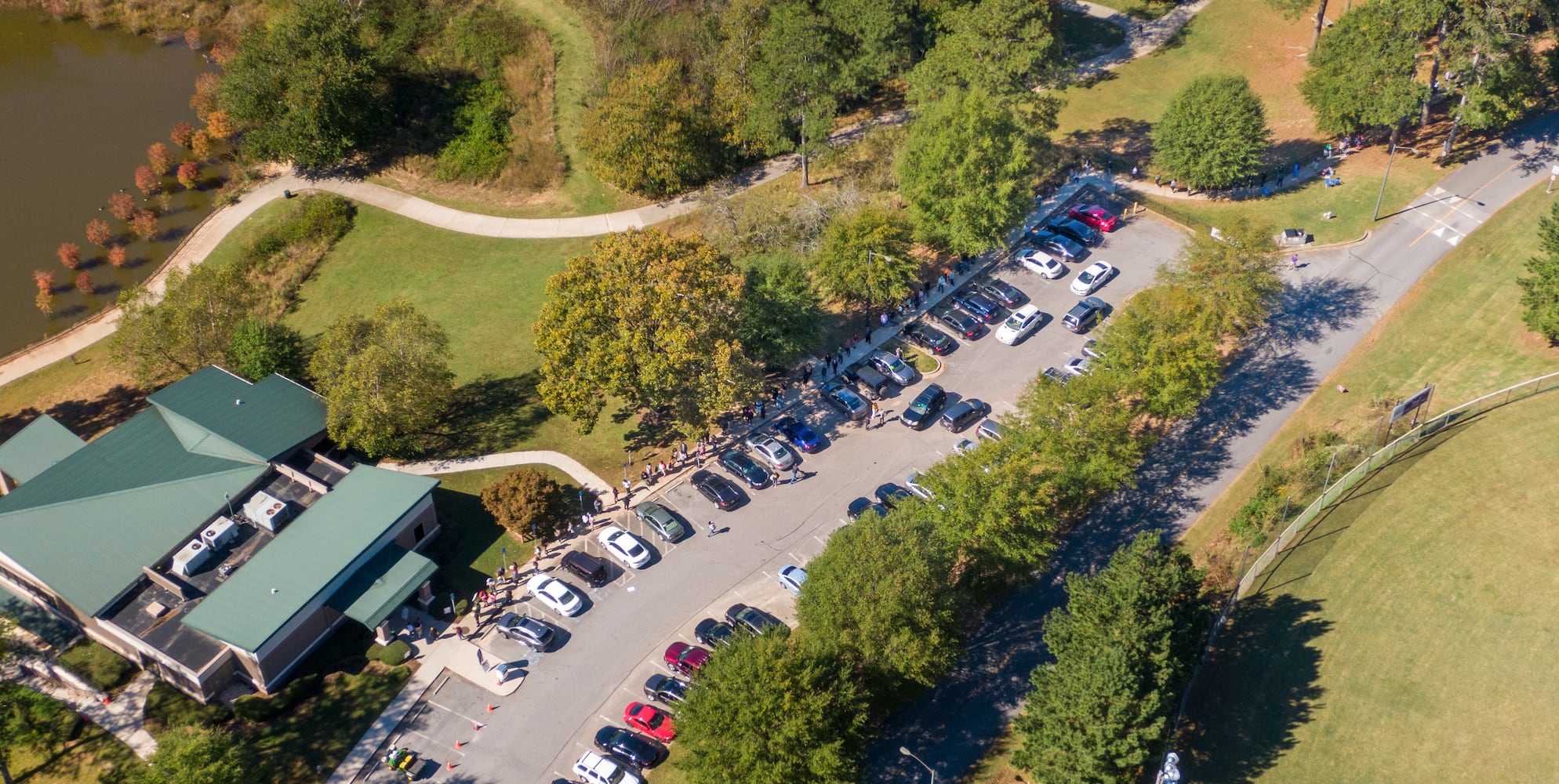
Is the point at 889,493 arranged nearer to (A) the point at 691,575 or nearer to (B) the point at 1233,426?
(A) the point at 691,575

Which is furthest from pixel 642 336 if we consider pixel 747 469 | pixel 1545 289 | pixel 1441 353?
pixel 1545 289

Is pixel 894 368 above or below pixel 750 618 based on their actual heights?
above

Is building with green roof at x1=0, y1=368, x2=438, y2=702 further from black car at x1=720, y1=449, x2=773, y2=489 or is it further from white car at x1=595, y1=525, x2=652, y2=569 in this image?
black car at x1=720, y1=449, x2=773, y2=489

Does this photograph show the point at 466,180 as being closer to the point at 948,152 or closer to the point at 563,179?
the point at 563,179

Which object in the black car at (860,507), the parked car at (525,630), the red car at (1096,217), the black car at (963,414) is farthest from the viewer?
the red car at (1096,217)

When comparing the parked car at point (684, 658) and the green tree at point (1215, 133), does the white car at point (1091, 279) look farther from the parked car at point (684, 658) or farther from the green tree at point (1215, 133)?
the parked car at point (684, 658)

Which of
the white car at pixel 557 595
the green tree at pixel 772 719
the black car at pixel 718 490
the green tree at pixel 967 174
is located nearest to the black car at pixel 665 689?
the green tree at pixel 772 719
